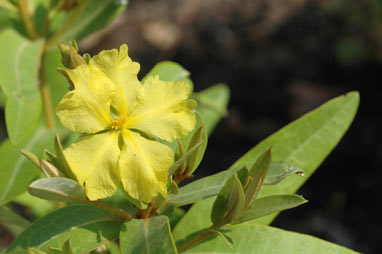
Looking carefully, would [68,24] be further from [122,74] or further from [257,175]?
[257,175]

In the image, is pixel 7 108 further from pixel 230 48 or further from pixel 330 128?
pixel 230 48

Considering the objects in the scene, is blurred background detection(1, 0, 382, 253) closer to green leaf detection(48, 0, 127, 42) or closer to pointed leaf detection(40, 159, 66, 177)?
green leaf detection(48, 0, 127, 42)

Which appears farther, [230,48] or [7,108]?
[230,48]

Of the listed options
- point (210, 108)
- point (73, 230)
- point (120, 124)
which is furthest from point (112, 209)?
point (210, 108)

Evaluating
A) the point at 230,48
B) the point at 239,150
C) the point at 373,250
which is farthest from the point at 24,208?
the point at 373,250

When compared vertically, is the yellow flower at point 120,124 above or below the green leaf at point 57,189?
above

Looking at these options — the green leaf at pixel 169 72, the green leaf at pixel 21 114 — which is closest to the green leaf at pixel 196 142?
the green leaf at pixel 169 72

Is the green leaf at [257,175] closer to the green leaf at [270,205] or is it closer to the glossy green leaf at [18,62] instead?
the green leaf at [270,205]
